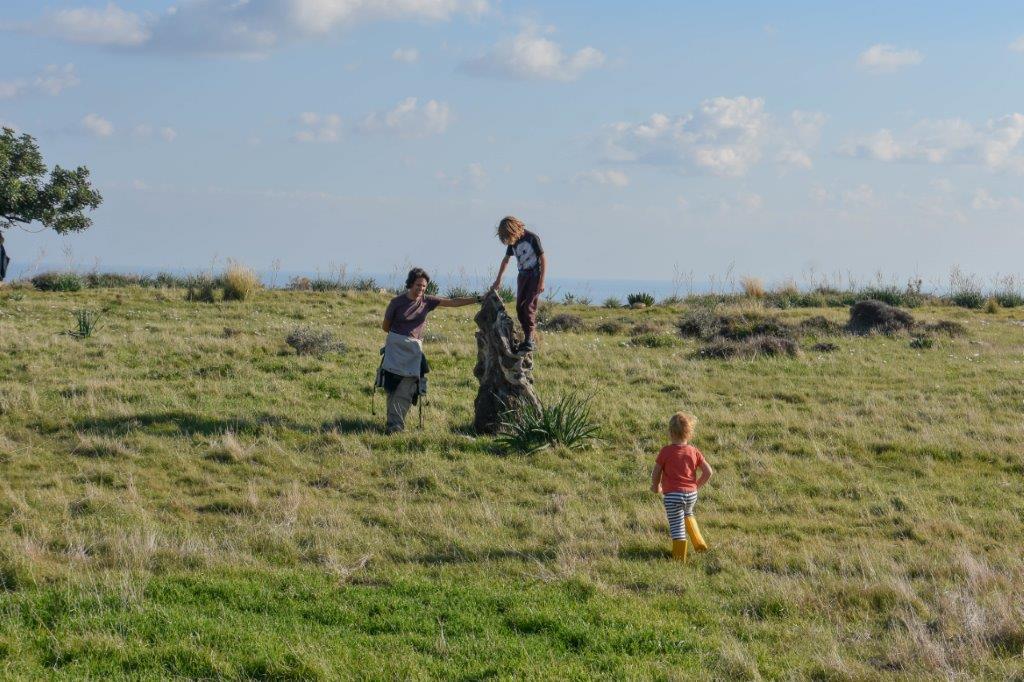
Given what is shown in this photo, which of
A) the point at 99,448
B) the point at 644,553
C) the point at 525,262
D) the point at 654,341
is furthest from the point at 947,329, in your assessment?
the point at 99,448

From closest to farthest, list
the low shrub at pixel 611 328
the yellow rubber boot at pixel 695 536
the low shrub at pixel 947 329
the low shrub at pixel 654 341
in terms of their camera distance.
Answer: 1. the yellow rubber boot at pixel 695 536
2. the low shrub at pixel 654 341
3. the low shrub at pixel 947 329
4. the low shrub at pixel 611 328

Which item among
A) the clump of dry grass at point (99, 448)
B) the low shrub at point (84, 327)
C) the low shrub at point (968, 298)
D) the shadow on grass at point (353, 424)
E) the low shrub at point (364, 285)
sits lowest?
the clump of dry grass at point (99, 448)

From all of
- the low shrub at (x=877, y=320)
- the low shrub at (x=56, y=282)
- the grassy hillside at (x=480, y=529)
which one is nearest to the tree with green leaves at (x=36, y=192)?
the low shrub at (x=56, y=282)

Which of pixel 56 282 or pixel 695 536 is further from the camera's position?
pixel 56 282

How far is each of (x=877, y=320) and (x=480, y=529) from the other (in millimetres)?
17057

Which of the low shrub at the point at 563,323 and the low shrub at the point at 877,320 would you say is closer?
the low shrub at the point at 877,320

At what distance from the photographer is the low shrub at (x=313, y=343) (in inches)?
667

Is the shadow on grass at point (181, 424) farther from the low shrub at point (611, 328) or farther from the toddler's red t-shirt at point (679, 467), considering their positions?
the low shrub at point (611, 328)

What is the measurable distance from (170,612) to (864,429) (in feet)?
29.4

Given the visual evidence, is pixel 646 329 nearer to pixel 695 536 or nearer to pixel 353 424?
pixel 353 424

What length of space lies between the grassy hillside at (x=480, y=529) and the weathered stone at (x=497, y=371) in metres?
0.49

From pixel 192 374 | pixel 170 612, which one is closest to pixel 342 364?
pixel 192 374

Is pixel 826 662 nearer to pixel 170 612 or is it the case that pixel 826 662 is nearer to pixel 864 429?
pixel 170 612

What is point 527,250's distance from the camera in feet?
38.8
